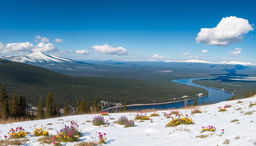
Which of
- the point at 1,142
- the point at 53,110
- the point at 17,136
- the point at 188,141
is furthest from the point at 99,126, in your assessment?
the point at 53,110

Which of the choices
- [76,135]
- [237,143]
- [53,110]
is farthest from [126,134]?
[53,110]

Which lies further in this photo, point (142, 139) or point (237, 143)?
point (142, 139)

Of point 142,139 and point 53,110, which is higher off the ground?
point 142,139

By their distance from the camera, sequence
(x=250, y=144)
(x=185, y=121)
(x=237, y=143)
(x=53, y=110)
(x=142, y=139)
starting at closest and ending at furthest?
(x=250, y=144)
(x=237, y=143)
(x=142, y=139)
(x=185, y=121)
(x=53, y=110)

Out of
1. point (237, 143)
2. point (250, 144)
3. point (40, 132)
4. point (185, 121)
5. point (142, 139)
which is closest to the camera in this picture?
point (250, 144)

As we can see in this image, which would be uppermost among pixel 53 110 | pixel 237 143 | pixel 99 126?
pixel 237 143

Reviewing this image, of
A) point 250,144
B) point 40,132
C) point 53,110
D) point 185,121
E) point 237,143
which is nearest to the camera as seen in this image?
point 250,144

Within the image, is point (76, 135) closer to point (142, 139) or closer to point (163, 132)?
point (142, 139)

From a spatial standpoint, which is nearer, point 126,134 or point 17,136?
point 17,136

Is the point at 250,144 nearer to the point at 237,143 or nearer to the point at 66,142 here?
the point at 237,143
